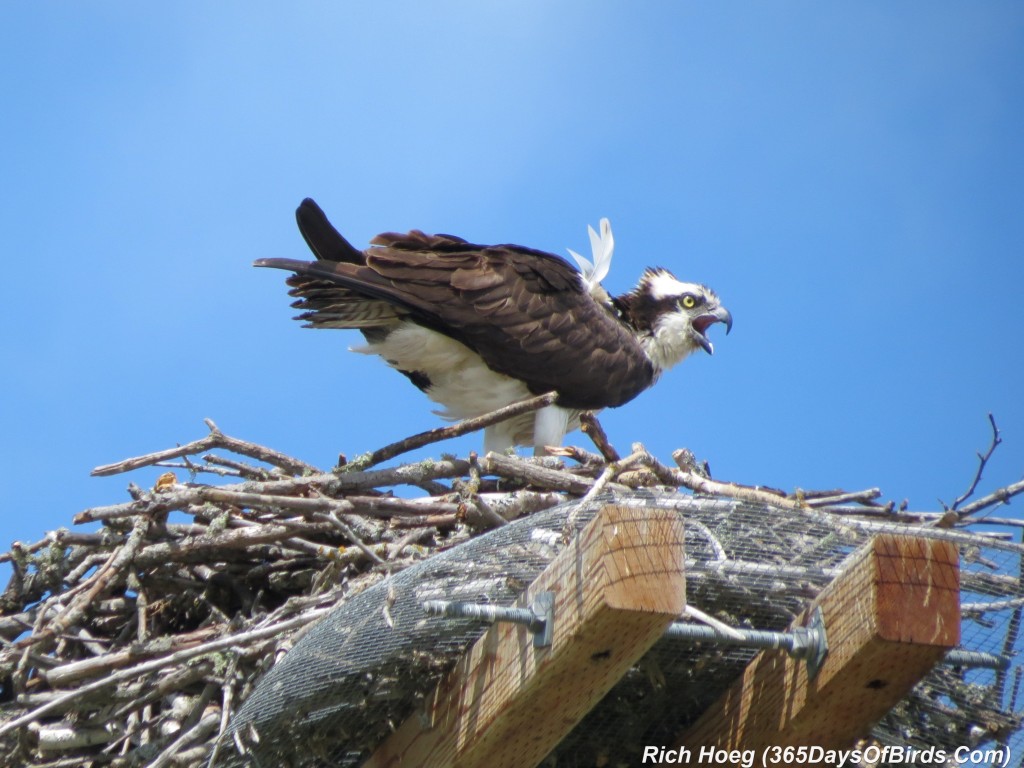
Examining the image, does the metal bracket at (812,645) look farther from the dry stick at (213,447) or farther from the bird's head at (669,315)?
the bird's head at (669,315)

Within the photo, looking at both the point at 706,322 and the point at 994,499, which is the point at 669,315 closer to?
the point at 706,322

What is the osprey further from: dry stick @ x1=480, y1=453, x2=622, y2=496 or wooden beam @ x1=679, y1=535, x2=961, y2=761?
wooden beam @ x1=679, y1=535, x2=961, y2=761

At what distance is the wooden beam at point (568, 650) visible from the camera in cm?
221

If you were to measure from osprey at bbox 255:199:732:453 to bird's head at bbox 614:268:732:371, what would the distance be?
518 mm

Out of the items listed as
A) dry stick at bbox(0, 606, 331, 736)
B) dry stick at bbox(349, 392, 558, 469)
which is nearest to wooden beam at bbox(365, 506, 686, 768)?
dry stick at bbox(0, 606, 331, 736)

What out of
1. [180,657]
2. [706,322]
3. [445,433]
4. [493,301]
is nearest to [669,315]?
[706,322]

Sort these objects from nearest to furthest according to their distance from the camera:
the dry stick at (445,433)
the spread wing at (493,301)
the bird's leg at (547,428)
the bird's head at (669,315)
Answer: the dry stick at (445,433) < the spread wing at (493,301) < the bird's leg at (547,428) < the bird's head at (669,315)

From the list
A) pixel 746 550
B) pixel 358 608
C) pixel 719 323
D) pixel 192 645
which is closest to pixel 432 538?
pixel 192 645

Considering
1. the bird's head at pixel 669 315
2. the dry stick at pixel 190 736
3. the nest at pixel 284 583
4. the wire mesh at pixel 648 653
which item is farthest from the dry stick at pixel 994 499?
the bird's head at pixel 669 315

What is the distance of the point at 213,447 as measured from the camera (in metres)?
5.11

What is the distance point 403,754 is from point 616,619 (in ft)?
2.78

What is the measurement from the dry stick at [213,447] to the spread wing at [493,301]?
98 cm

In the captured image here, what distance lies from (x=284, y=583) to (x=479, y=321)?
2.19 metres

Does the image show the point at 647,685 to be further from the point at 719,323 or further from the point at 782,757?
the point at 719,323
